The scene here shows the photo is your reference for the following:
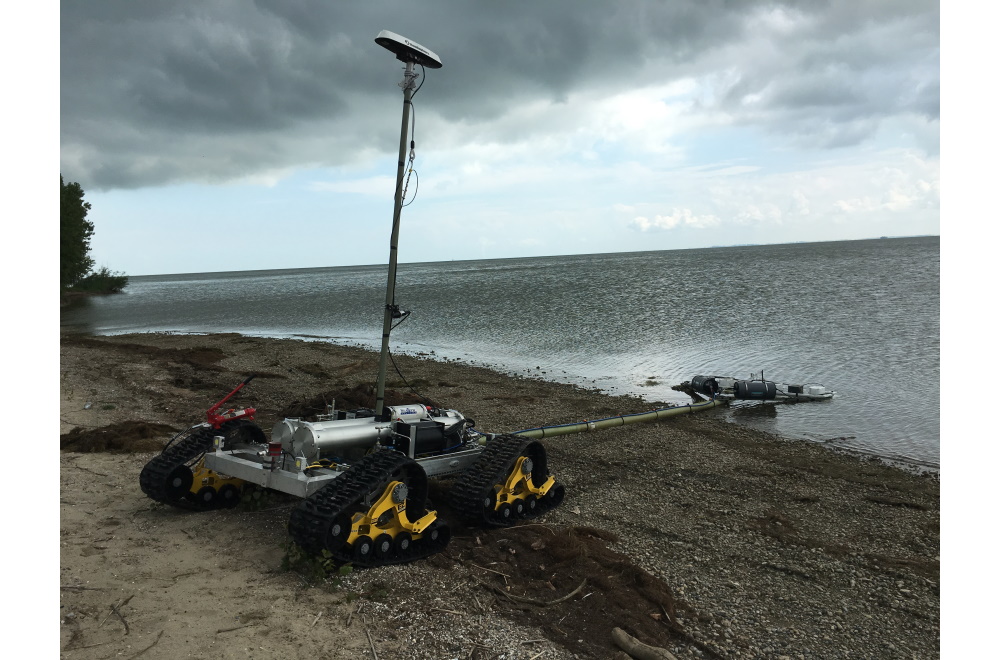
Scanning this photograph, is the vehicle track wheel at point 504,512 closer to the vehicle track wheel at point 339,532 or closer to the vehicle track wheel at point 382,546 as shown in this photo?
the vehicle track wheel at point 382,546

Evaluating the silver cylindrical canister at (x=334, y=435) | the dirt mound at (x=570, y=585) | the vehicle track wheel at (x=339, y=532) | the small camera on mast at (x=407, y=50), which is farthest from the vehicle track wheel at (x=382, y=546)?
the small camera on mast at (x=407, y=50)

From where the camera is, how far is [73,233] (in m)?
55.4

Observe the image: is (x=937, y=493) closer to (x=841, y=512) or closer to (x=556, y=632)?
(x=841, y=512)

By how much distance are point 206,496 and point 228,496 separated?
0.23 m

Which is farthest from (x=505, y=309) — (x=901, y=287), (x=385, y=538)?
(x=385, y=538)

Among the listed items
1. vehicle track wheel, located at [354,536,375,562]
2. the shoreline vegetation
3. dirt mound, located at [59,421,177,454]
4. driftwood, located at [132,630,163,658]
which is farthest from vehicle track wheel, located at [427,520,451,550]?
dirt mound, located at [59,421,177,454]

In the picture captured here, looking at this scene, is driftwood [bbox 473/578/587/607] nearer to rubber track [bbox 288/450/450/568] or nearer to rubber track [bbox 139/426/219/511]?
rubber track [bbox 288/450/450/568]

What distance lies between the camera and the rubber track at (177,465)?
662 cm

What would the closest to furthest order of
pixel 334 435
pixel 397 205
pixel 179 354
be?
pixel 334 435, pixel 397 205, pixel 179 354

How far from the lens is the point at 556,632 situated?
4.76 meters

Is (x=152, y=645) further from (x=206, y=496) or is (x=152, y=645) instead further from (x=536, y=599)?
(x=206, y=496)

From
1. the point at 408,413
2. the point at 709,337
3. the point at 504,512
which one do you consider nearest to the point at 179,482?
the point at 408,413

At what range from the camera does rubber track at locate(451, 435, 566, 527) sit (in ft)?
21.0

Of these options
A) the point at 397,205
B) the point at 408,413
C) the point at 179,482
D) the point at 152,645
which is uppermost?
A: the point at 397,205
